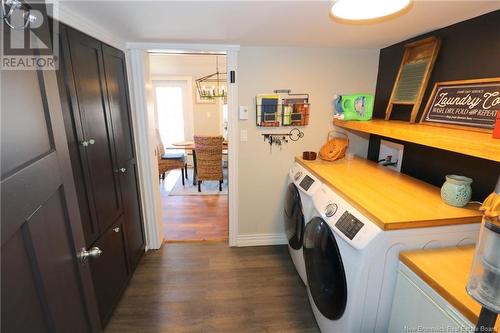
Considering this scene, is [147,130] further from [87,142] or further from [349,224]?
[349,224]

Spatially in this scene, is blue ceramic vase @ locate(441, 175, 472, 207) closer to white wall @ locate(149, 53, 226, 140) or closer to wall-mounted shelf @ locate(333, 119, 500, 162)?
wall-mounted shelf @ locate(333, 119, 500, 162)

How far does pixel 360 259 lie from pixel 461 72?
1.33 m

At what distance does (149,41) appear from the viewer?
1997mm

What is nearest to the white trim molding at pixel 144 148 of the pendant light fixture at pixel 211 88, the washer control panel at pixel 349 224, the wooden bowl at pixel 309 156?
the wooden bowl at pixel 309 156

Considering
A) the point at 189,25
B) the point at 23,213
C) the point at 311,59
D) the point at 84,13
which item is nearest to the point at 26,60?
the point at 23,213

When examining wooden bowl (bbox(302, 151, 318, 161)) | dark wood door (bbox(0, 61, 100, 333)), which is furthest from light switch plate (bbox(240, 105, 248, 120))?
dark wood door (bbox(0, 61, 100, 333))

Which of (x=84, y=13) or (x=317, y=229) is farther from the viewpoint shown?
(x=317, y=229)

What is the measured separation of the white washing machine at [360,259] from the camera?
1137 mm

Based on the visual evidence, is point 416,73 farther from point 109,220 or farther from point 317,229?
point 109,220

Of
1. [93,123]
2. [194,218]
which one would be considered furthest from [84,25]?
[194,218]

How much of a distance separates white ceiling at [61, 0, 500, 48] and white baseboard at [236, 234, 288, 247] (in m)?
1.87

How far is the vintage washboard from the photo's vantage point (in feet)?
5.46

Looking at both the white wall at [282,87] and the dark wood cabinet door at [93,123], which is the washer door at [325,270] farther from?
the dark wood cabinet door at [93,123]

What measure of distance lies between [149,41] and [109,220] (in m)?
1.43
